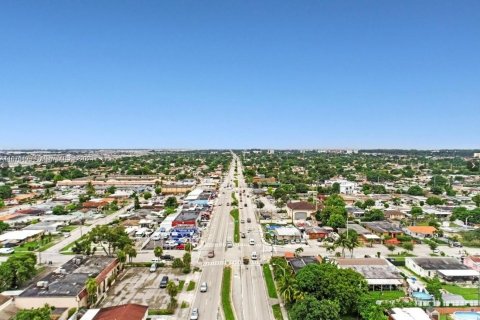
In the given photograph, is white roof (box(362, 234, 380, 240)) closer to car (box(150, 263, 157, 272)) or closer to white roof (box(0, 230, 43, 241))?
car (box(150, 263, 157, 272))

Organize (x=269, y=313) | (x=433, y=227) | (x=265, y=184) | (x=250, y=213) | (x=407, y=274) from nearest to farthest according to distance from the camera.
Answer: (x=269, y=313) → (x=407, y=274) → (x=433, y=227) → (x=250, y=213) → (x=265, y=184)

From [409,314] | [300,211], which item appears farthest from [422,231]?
[409,314]

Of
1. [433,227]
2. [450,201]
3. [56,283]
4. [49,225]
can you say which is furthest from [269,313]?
[450,201]

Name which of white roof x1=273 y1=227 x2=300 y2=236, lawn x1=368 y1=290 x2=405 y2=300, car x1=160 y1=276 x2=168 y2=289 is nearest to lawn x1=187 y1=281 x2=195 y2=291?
car x1=160 y1=276 x2=168 y2=289

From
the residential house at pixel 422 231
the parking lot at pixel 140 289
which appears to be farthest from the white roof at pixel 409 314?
the residential house at pixel 422 231

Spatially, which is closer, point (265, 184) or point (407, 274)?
point (407, 274)

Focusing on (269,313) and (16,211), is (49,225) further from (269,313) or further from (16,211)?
(269,313)

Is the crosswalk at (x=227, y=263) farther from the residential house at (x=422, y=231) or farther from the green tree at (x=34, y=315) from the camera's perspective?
the residential house at (x=422, y=231)

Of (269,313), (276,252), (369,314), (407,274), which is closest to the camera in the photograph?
(369,314)
